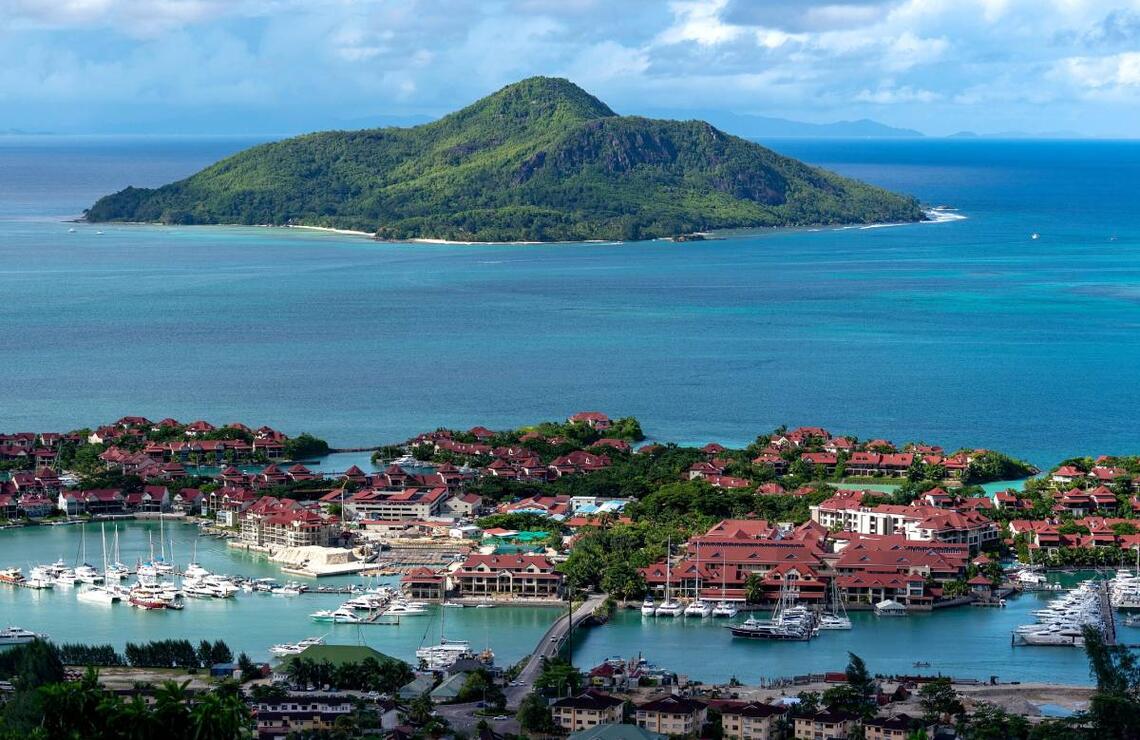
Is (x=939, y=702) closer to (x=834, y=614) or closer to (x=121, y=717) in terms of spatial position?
(x=834, y=614)

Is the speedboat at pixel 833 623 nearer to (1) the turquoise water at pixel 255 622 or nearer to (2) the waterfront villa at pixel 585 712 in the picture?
(1) the turquoise water at pixel 255 622

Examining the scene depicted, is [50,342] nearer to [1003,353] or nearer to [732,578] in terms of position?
[1003,353]

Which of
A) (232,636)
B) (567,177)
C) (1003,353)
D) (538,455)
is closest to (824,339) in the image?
(1003,353)

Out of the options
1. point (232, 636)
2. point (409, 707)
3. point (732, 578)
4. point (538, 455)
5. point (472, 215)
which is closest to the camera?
point (409, 707)

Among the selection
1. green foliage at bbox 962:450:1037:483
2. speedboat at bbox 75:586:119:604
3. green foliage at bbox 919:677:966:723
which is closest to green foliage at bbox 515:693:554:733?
green foliage at bbox 919:677:966:723

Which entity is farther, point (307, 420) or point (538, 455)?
point (307, 420)

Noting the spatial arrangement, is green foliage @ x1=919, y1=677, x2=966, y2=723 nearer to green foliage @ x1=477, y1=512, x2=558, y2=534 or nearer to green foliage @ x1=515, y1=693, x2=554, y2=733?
green foliage @ x1=515, y1=693, x2=554, y2=733

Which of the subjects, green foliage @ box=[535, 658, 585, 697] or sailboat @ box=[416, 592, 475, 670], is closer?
green foliage @ box=[535, 658, 585, 697]
